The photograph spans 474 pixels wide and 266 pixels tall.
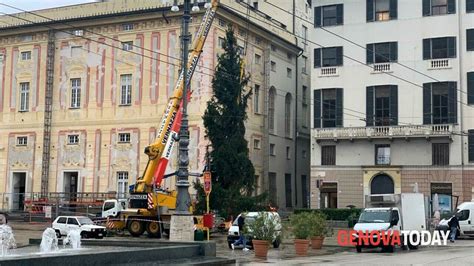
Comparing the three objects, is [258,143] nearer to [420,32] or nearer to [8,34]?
[420,32]

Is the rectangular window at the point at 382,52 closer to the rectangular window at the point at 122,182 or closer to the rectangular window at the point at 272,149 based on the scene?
the rectangular window at the point at 272,149

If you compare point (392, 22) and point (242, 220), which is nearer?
point (242, 220)

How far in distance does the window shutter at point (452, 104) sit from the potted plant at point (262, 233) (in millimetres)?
30618

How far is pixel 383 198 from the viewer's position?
→ 32.6 metres

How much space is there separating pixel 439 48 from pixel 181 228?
37121 millimetres

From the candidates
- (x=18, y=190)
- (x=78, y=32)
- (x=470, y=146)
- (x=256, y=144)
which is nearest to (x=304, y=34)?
(x=256, y=144)

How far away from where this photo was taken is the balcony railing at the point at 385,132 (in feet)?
172

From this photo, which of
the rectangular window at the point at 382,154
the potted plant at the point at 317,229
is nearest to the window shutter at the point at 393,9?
the rectangular window at the point at 382,154

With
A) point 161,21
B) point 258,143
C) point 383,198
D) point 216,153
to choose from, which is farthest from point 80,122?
point 383,198

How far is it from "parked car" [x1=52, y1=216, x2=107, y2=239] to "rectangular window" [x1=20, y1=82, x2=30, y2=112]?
24.2 metres

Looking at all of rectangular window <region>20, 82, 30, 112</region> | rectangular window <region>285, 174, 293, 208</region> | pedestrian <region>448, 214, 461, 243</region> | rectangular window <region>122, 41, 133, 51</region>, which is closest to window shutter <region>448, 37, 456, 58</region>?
pedestrian <region>448, 214, 461, 243</region>

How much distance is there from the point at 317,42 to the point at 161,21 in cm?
1392

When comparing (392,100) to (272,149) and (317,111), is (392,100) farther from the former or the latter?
(272,149)

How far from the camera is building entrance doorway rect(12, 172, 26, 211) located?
60.1 m
